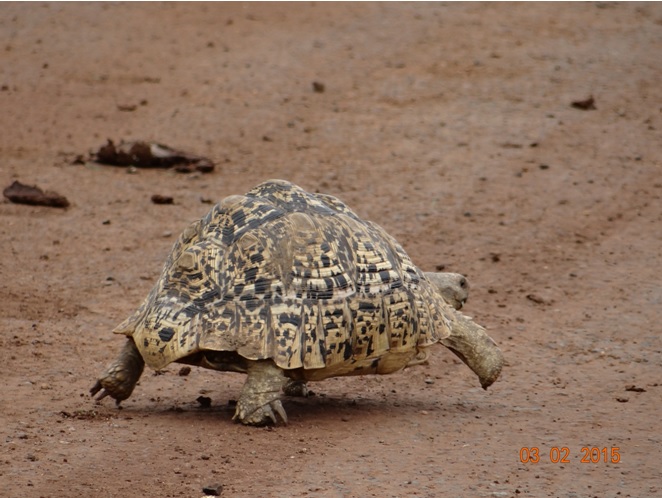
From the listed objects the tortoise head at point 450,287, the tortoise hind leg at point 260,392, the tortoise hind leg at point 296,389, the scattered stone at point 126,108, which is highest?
the scattered stone at point 126,108

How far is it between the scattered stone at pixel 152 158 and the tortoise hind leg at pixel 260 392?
6.70 m

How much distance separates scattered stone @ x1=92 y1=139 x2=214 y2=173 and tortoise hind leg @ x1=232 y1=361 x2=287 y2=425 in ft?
22.0

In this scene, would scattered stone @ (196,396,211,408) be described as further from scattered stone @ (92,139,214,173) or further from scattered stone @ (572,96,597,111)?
scattered stone @ (572,96,597,111)

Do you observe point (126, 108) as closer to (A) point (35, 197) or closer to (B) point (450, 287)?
(A) point (35, 197)

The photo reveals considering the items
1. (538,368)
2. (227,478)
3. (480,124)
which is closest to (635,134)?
(480,124)

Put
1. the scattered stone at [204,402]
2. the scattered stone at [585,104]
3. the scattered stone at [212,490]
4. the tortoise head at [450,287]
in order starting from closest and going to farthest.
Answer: the scattered stone at [212,490] → the scattered stone at [204,402] → the tortoise head at [450,287] → the scattered stone at [585,104]

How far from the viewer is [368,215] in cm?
1212

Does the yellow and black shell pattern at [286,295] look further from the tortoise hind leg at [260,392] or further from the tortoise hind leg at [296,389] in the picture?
the tortoise hind leg at [296,389]

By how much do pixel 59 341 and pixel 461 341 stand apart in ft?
10.1

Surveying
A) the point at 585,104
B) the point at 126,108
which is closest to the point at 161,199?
the point at 126,108

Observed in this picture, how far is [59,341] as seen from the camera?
28.5 ft

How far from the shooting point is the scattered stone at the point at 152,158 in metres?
13.3
